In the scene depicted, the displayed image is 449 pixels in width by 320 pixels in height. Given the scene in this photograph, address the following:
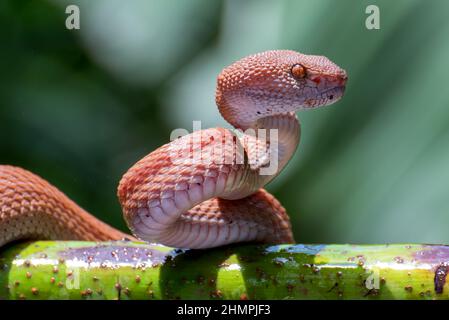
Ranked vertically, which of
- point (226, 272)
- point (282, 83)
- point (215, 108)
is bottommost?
point (226, 272)

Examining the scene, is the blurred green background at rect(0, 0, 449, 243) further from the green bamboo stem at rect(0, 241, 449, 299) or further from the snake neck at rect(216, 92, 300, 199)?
the green bamboo stem at rect(0, 241, 449, 299)

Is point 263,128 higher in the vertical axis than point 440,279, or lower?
higher

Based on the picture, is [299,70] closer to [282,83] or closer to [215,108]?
[282,83]

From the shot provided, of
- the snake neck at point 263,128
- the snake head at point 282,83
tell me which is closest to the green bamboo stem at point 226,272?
the snake neck at point 263,128

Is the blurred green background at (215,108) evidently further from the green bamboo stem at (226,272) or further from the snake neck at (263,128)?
the green bamboo stem at (226,272)

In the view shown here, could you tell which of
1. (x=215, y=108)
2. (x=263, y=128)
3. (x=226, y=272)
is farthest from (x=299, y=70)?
(x=215, y=108)

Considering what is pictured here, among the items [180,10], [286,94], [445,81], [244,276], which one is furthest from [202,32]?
[244,276]

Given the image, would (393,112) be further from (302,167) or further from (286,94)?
(286,94)
